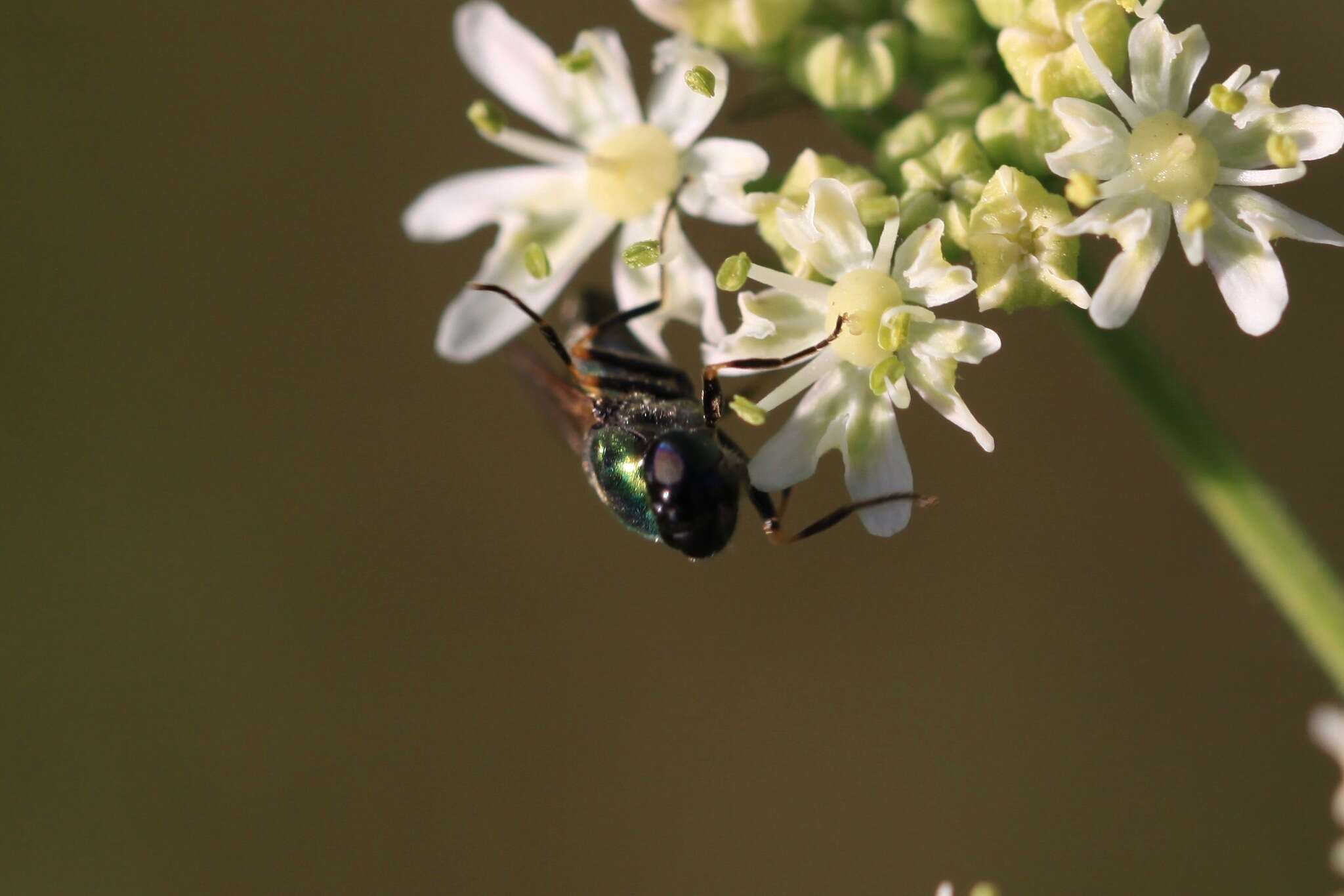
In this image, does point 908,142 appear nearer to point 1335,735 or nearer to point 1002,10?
point 1002,10

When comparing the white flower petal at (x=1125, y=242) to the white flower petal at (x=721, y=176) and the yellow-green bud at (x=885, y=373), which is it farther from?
the white flower petal at (x=721, y=176)

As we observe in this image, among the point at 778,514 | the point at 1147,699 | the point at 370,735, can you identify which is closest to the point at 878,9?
the point at 778,514

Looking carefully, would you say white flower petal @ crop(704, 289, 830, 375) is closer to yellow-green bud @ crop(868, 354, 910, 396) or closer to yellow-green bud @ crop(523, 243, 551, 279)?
yellow-green bud @ crop(868, 354, 910, 396)

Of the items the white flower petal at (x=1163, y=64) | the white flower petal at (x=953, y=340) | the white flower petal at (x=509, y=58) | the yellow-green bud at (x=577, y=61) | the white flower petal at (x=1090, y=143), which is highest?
the white flower petal at (x=509, y=58)

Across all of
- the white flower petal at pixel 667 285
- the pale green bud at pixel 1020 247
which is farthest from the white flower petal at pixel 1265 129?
the white flower petal at pixel 667 285

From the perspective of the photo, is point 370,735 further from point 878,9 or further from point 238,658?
point 878,9
